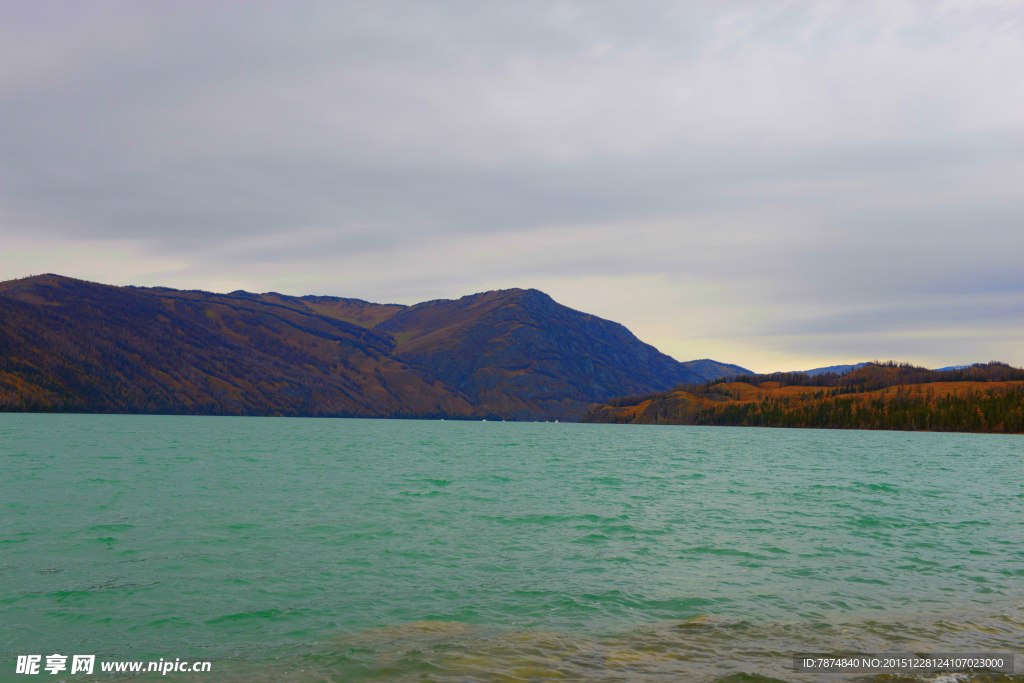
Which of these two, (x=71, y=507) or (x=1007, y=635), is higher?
(x=1007, y=635)

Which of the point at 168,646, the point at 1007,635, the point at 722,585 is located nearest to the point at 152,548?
the point at 168,646

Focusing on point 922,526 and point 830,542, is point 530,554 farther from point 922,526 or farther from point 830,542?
point 922,526

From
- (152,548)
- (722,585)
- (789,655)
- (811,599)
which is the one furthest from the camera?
(152,548)

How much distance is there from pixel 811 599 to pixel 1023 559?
1500 centimetres

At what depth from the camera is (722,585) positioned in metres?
26.2

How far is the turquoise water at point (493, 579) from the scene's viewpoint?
18.4 meters

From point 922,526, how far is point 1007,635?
23.7m

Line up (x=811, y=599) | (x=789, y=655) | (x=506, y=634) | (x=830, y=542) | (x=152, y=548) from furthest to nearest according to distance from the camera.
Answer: (x=830, y=542)
(x=152, y=548)
(x=811, y=599)
(x=506, y=634)
(x=789, y=655)

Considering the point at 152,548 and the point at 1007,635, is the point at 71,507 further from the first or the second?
the point at 1007,635

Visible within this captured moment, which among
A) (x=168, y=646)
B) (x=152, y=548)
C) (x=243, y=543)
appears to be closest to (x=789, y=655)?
(x=168, y=646)

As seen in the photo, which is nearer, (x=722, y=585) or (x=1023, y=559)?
(x=722, y=585)

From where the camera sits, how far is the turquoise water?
60.2ft

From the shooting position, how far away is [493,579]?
87.0 feet

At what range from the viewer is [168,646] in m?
18.5
